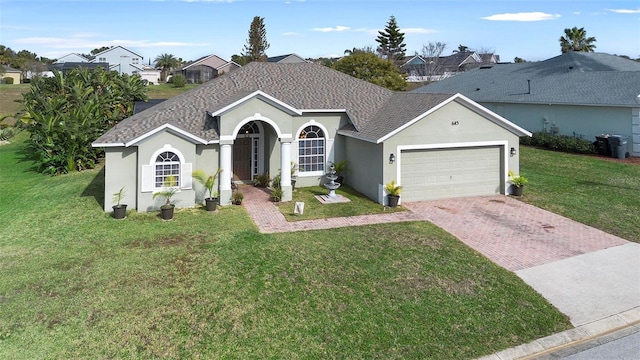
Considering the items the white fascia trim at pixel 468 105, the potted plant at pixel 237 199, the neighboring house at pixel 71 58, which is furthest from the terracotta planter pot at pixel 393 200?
the neighboring house at pixel 71 58

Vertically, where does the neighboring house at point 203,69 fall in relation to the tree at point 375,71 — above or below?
above

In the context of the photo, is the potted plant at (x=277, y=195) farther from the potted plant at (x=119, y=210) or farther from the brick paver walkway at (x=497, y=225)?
the potted plant at (x=119, y=210)

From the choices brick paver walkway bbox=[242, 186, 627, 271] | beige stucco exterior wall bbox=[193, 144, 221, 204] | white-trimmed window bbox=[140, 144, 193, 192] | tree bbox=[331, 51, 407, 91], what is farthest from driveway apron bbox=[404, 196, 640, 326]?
tree bbox=[331, 51, 407, 91]

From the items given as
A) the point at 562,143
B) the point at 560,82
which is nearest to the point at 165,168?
the point at 562,143

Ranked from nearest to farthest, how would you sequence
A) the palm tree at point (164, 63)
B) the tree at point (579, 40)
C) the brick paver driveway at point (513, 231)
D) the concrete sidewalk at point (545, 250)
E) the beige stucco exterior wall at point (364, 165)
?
the concrete sidewalk at point (545, 250) → the brick paver driveway at point (513, 231) → the beige stucco exterior wall at point (364, 165) → the tree at point (579, 40) → the palm tree at point (164, 63)

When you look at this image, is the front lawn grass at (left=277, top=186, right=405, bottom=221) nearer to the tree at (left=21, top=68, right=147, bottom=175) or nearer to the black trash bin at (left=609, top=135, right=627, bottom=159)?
the tree at (left=21, top=68, right=147, bottom=175)

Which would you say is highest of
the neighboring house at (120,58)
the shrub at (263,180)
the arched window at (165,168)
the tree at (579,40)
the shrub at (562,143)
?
the neighboring house at (120,58)

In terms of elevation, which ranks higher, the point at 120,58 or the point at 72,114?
the point at 120,58

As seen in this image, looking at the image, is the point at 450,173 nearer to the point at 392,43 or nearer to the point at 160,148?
the point at 160,148
